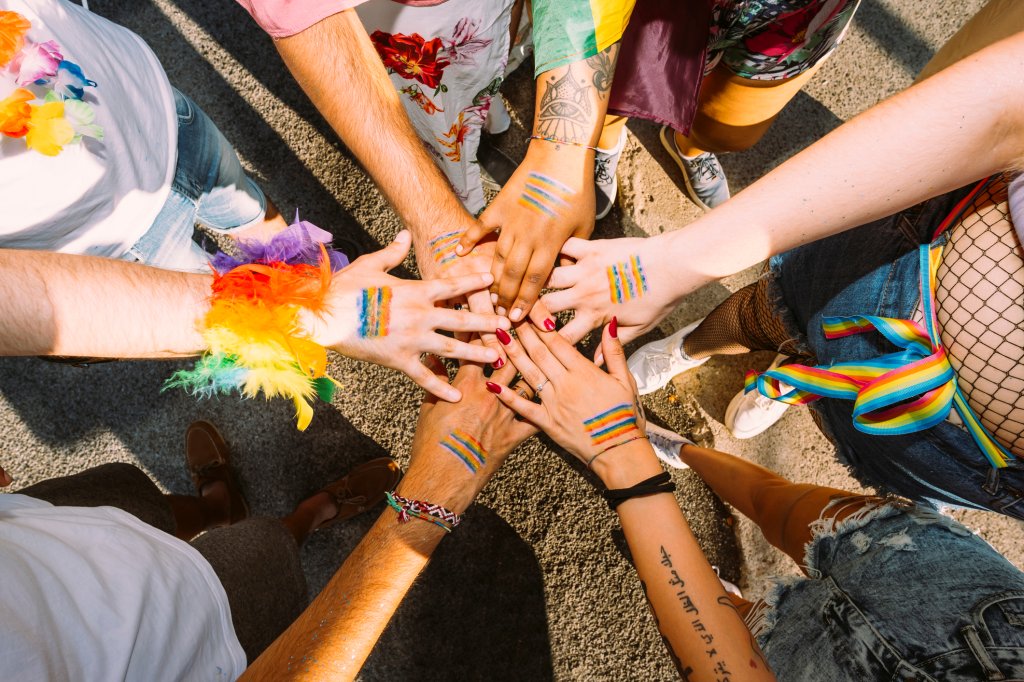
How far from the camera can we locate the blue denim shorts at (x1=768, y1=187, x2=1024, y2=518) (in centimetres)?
122

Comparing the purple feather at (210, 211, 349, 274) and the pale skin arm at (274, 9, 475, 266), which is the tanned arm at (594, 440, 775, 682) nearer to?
the pale skin arm at (274, 9, 475, 266)

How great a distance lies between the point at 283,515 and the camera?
246cm

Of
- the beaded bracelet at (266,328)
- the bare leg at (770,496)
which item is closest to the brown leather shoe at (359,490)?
the beaded bracelet at (266,328)

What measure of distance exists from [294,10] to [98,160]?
0.68 meters

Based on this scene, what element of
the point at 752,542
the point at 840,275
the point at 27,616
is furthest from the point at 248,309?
the point at 752,542

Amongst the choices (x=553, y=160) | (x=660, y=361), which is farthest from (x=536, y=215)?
(x=660, y=361)

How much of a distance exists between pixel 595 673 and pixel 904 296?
78.0 inches

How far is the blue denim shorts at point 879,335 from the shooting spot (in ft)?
4.01

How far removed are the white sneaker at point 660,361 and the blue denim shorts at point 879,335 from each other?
25.4 inches

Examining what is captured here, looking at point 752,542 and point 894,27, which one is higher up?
point 894,27

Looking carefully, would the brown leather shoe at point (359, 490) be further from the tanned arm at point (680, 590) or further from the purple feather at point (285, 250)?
the tanned arm at point (680, 590)

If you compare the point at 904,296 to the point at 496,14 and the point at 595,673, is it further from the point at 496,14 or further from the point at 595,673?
the point at 595,673

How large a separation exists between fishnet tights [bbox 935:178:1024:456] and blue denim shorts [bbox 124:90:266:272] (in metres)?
2.20

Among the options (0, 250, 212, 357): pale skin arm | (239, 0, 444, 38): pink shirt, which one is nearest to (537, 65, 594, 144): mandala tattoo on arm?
(239, 0, 444, 38): pink shirt
